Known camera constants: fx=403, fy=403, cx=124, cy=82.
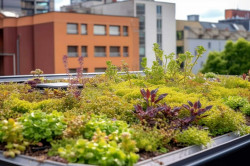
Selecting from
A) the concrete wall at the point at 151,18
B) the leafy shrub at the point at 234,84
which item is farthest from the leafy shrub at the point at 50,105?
the concrete wall at the point at 151,18

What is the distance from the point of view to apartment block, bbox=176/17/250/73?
272 ft

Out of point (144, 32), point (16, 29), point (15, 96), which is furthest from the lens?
point (144, 32)

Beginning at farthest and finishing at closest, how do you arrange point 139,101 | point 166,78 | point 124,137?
point 166,78 → point 139,101 → point 124,137

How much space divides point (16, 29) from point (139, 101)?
54511mm

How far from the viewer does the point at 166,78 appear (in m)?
10.4

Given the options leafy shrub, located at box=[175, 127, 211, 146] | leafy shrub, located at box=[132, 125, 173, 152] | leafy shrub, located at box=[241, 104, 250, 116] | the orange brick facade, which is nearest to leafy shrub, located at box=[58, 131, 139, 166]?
leafy shrub, located at box=[132, 125, 173, 152]

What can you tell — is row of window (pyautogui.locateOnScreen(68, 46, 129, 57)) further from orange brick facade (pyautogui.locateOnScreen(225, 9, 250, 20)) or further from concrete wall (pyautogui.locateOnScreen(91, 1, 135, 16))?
orange brick facade (pyautogui.locateOnScreen(225, 9, 250, 20))

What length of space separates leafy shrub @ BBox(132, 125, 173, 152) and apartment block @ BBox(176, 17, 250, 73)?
75302mm

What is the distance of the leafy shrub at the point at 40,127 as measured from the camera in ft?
16.6

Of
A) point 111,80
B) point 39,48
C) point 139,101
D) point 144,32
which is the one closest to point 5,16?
point 39,48

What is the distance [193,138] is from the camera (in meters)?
5.31

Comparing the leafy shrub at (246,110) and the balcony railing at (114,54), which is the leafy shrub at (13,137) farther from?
the balcony railing at (114,54)

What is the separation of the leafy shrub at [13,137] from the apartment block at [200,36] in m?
76.1

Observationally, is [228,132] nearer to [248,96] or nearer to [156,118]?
[156,118]
